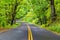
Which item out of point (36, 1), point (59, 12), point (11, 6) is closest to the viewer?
point (59, 12)

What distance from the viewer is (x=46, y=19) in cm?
5744

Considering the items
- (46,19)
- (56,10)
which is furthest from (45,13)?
(56,10)

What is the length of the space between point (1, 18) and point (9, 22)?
55.3 feet

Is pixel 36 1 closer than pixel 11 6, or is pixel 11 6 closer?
pixel 36 1

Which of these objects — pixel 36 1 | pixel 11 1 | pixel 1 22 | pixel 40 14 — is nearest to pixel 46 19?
pixel 40 14

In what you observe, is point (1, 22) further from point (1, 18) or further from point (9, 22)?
point (9, 22)

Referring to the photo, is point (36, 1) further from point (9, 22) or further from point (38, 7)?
point (9, 22)

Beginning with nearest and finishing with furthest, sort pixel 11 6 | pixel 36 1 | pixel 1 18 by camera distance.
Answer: pixel 1 18, pixel 36 1, pixel 11 6

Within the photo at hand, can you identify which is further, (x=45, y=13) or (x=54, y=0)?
(x=45, y=13)

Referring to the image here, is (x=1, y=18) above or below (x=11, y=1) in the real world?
below

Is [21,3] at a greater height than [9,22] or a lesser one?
greater

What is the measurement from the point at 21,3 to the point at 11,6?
4.51m

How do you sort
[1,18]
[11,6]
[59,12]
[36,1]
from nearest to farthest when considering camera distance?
[1,18]
[59,12]
[36,1]
[11,6]

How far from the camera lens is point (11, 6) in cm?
5609
